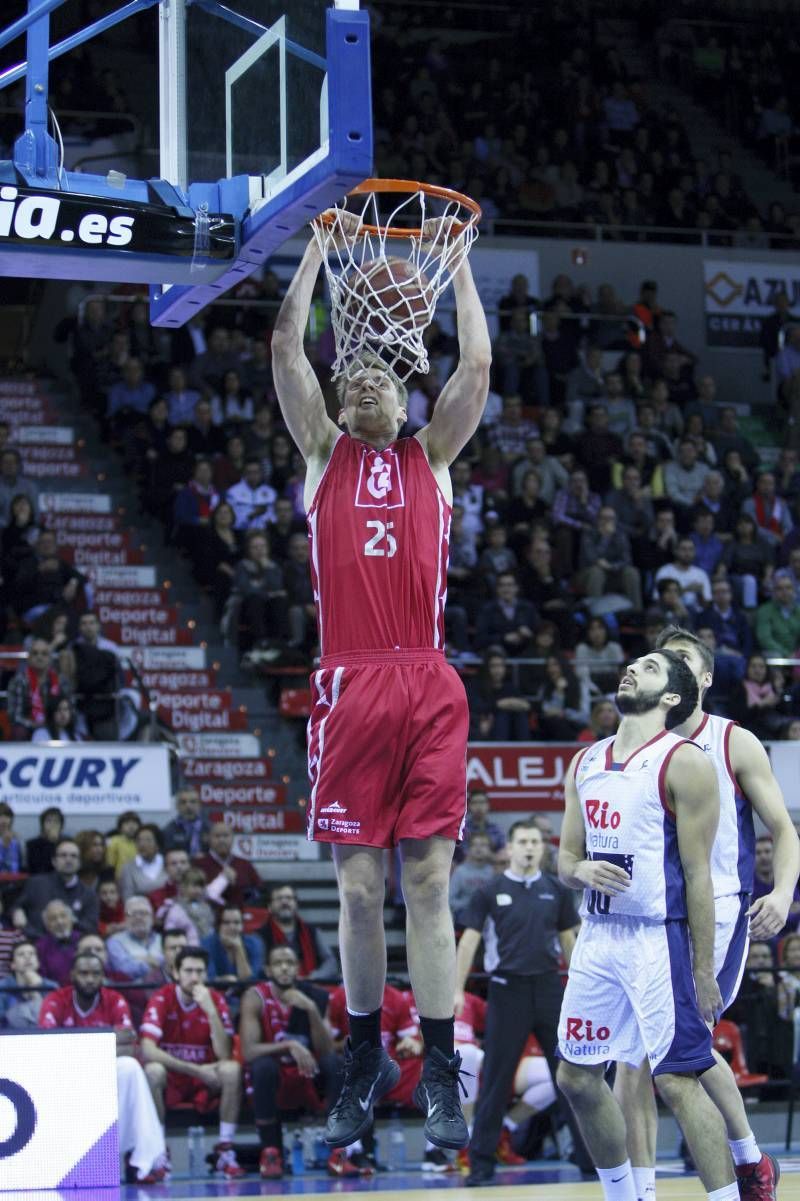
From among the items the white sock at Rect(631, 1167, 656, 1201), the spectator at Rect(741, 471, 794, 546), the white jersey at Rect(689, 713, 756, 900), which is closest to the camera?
the white sock at Rect(631, 1167, 656, 1201)

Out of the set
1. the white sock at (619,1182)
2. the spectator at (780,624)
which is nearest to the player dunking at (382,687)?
the white sock at (619,1182)

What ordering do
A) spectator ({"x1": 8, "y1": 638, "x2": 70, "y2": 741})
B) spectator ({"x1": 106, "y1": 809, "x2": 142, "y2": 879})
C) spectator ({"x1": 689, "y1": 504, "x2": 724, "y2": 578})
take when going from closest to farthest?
1. spectator ({"x1": 106, "y1": 809, "x2": 142, "y2": 879})
2. spectator ({"x1": 8, "y1": 638, "x2": 70, "y2": 741})
3. spectator ({"x1": 689, "y1": 504, "x2": 724, "y2": 578})

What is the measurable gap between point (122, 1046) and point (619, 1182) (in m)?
4.97

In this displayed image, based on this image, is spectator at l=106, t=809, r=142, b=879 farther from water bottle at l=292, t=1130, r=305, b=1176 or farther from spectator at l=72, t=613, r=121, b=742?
water bottle at l=292, t=1130, r=305, b=1176

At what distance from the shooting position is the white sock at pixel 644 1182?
7.53 metres

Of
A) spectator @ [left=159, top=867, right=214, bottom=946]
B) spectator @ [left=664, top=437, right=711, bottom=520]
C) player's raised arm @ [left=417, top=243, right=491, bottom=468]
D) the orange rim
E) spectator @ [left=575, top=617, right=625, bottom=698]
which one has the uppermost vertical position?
spectator @ [left=664, top=437, right=711, bottom=520]

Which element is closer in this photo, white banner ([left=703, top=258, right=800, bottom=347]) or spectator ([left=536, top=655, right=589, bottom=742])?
spectator ([left=536, top=655, right=589, bottom=742])

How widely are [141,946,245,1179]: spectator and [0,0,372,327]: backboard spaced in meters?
6.41

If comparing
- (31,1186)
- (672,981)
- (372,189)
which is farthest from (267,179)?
(31,1186)

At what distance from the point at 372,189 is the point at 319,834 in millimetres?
2152

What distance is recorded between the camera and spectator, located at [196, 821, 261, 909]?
44.8 ft

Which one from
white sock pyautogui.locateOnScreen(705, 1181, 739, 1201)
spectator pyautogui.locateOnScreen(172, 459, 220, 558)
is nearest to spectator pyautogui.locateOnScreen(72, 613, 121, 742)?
spectator pyautogui.locateOnScreen(172, 459, 220, 558)

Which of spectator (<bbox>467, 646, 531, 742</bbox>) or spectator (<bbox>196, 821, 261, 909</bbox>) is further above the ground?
spectator (<bbox>467, 646, 531, 742</bbox>)

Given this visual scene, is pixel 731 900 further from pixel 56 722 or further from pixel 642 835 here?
pixel 56 722
